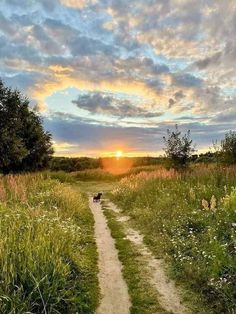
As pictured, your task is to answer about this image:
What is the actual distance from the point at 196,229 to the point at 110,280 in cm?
398

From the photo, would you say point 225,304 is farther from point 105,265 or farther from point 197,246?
point 105,265

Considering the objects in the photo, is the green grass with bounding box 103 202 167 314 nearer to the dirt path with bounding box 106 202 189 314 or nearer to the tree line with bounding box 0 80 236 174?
the dirt path with bounding box 106 202 189 314

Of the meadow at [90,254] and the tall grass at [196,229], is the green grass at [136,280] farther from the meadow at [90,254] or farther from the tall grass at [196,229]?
the tall grass at [196,229]

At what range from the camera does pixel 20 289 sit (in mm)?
7027

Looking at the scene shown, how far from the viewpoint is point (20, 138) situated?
35.2m

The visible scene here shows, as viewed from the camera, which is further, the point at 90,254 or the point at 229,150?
the point at 229,150

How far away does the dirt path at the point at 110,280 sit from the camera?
807cm

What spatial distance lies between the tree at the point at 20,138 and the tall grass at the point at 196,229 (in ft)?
45.6

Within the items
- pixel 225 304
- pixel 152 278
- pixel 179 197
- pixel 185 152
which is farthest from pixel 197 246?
pixel 185 152

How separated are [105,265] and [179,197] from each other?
6.97 metres

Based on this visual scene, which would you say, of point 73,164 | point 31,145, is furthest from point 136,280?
point 73,164

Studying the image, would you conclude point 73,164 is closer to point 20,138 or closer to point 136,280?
point 20,138

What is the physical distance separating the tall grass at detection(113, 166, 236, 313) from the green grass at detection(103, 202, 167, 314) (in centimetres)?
73

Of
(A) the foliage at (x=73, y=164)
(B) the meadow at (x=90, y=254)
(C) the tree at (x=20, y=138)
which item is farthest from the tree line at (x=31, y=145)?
(A) the foliage at (x=73, y=164)
